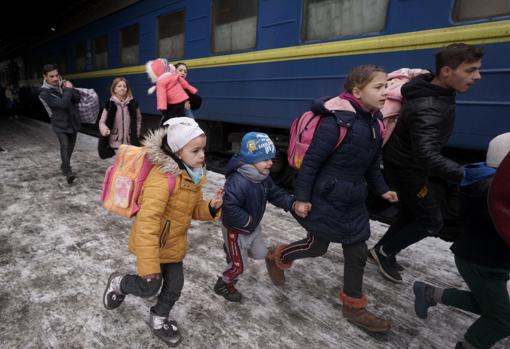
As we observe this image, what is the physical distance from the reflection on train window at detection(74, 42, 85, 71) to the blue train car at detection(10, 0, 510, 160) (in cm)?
298

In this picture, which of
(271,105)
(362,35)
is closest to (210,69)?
(271,105)

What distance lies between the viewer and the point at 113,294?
1939 mm

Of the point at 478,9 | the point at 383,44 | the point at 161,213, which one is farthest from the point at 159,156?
the point at 478,9

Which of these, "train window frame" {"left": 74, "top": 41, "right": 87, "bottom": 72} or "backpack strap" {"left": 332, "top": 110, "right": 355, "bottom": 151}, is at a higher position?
"train window frame" {"left": 74, "top": 41, "right": 87, "bottom": 72}

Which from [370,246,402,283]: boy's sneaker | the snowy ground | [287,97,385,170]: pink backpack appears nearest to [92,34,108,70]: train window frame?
the snowy ground

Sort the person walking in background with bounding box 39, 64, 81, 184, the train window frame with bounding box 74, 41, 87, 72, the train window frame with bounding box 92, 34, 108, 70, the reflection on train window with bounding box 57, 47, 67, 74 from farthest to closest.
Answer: the reflection on train window with bounding box 57, 47, 67, 74
the train window frame with bounding box 74, 41, 87, 72
the train window frame with bounding box 92, 34, 108, 70
the person walking in background with bounding box 39, 64, 81, 184

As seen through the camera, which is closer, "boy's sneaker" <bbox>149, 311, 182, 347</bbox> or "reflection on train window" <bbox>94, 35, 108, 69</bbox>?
"boy's sneaker" <bbox>149, 311, 182, 347</bbox>

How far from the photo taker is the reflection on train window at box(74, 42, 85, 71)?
31.3 feet

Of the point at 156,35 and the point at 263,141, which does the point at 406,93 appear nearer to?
the point at 263,141

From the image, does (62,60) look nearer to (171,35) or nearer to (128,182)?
(171,35)

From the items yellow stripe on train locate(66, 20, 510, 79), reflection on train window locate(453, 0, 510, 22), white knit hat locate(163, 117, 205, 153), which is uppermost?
reflection on train window locate(453, 0, 510, 22)

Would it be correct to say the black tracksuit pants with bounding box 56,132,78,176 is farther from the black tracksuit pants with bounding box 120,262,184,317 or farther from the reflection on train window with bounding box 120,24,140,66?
the black tracksuit pants with bounding box 120,262,184,317

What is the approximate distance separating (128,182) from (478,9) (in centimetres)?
310

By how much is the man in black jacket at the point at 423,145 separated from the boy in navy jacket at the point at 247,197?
2.77 feet
